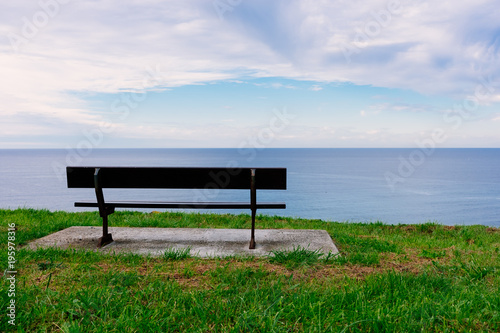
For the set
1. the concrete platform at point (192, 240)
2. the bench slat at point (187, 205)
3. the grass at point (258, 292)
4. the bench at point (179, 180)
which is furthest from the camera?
the bench slat at point (187, 205)

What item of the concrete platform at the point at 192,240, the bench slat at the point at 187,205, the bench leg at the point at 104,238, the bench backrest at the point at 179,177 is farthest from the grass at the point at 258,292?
the bench backrest at the point at 179,177

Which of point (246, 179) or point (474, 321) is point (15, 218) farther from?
point (474, 321)

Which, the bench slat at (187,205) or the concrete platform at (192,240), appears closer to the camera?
A: the concrete platform at (192,240)

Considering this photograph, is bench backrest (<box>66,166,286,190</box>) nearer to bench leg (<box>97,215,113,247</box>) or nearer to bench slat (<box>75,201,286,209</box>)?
bench slat (<box>75,201,286,209</box>)

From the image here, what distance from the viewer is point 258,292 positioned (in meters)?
3.00

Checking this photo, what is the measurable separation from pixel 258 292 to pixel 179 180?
241 centimetres

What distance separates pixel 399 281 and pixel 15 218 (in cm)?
742

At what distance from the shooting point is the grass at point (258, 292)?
2488mm

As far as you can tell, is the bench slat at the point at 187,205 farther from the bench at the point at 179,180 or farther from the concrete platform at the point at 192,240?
the concrete platform at the point at 192,240

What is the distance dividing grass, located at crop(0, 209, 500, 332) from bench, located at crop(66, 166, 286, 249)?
912mm

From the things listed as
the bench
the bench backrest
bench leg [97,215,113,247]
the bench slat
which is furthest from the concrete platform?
the bench backrest

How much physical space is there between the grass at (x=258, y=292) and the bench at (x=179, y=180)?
0.91m

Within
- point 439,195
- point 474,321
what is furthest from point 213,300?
point 439,195

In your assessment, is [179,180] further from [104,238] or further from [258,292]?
[258,292]
